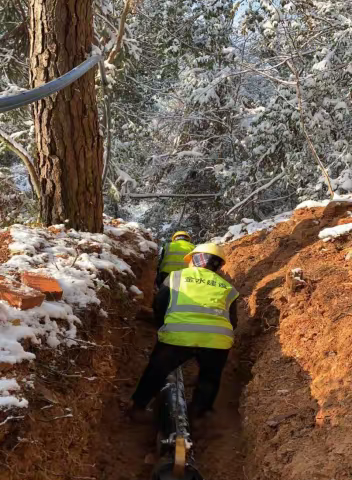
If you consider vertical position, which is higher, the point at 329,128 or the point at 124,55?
the point at 124,55

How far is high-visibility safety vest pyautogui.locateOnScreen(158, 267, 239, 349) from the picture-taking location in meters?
3.98

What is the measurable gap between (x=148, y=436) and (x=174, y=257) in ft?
10.8

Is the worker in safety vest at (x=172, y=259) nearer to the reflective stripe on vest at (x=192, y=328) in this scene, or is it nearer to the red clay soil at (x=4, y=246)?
the reflective stripe on vest at (x=192, y=328)

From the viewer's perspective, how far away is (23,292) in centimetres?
303

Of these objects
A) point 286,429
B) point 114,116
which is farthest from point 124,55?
point 286,429

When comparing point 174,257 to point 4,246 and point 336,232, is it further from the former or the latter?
point 4,246

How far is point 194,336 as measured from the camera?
13.0 feet

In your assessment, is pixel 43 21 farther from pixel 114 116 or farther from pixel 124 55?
pixel 114 116

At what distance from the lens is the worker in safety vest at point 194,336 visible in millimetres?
3994

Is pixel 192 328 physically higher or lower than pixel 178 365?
higher

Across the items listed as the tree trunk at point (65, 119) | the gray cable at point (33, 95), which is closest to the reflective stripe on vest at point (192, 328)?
the tree trunk at point (65, 119)

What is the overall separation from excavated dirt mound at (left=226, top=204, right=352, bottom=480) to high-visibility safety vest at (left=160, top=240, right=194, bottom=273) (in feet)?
3.44

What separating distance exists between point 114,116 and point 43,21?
8031 mm

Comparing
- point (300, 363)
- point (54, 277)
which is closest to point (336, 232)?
point (300, 363)
